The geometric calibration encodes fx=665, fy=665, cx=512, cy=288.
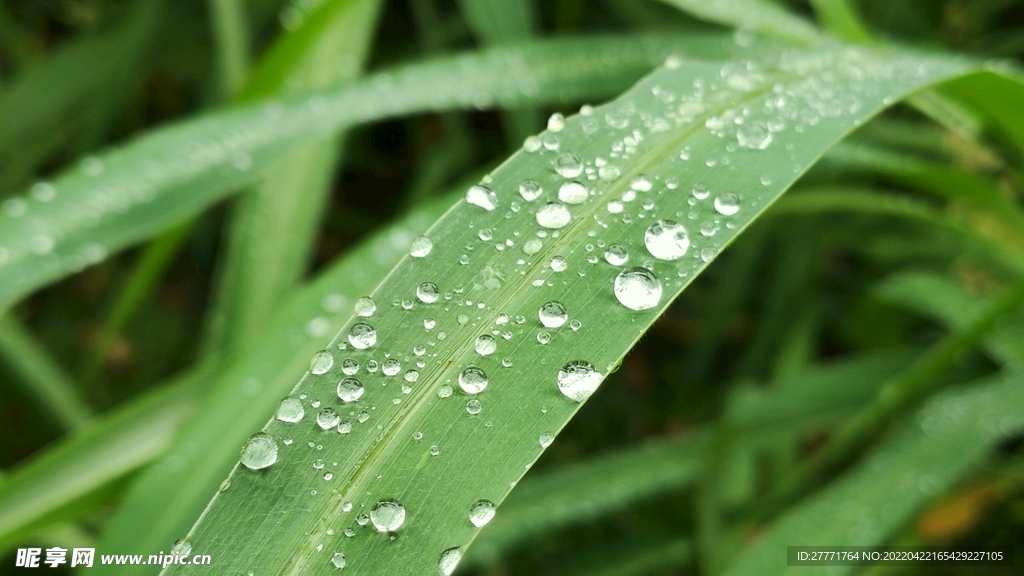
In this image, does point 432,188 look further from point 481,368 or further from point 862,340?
point 481,368

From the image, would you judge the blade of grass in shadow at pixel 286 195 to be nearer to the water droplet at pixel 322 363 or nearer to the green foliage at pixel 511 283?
the green foliage at pixel 511 283

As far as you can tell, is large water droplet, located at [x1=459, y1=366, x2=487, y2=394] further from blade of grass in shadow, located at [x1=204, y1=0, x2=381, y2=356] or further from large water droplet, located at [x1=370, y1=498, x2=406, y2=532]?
blade of grass in shadow, located at [x1=204, y1=0, x2=381, y2=356]

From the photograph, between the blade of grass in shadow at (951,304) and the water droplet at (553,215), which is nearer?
the water droplet at (553,215)

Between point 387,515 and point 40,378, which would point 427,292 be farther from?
point 40,378

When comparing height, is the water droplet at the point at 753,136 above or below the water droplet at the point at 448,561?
above

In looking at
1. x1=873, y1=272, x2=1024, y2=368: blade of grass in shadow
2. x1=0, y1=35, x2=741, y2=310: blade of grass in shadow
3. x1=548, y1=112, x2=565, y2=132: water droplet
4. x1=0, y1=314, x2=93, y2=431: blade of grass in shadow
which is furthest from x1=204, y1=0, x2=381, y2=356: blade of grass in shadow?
x1=873, y1=272, x2=1024, y2=368: blade of grass in shadow

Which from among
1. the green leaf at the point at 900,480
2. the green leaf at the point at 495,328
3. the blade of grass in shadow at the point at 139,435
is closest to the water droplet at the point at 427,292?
the green leaf at the point at 495,328

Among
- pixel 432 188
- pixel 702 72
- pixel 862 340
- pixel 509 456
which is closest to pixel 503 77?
pixel 702 72
